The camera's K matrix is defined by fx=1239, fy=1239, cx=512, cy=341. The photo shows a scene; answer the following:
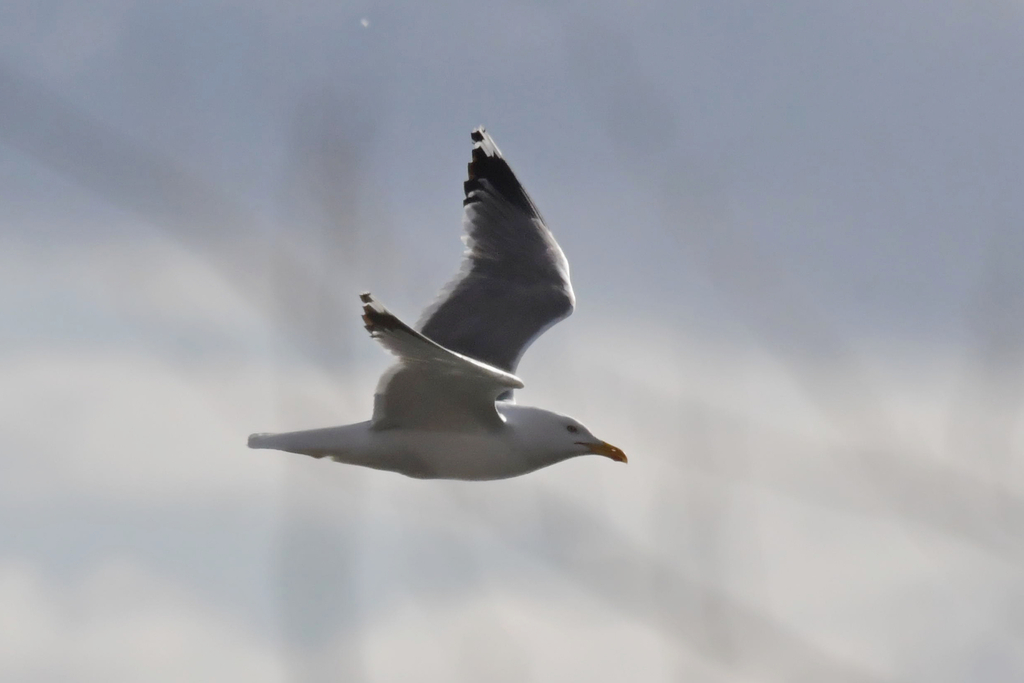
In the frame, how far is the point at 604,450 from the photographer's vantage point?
7.33 metres

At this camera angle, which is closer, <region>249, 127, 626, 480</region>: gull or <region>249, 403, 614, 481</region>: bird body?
<region>249, 127, 626, 480</region>: gull

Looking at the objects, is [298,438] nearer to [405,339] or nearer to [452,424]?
[452,424]

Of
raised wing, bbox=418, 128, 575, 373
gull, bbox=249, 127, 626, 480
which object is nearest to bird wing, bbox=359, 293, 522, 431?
gull, bbox=249, 127, 626, 480

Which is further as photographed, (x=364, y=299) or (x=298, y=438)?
(x=298, y=438)

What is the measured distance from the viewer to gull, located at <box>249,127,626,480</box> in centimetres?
630

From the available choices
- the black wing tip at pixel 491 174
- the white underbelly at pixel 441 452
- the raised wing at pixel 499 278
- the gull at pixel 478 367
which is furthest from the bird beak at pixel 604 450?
the black wing tip at pixel 491 174

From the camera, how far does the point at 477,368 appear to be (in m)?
5.92

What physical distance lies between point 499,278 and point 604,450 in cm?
222

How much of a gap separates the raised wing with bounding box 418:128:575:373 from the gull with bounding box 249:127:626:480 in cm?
1

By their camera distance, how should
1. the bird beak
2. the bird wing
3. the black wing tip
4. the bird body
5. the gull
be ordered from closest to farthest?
the bird wing, the gull, the bird body, the bird beak, the black wing tip

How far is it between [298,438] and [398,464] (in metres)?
0.57

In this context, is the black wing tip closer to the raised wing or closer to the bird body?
the raised wing

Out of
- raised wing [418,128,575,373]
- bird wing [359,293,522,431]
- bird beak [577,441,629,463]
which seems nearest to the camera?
bird wing [359,293,522,431]

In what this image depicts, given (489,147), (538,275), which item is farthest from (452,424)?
(489,147)
